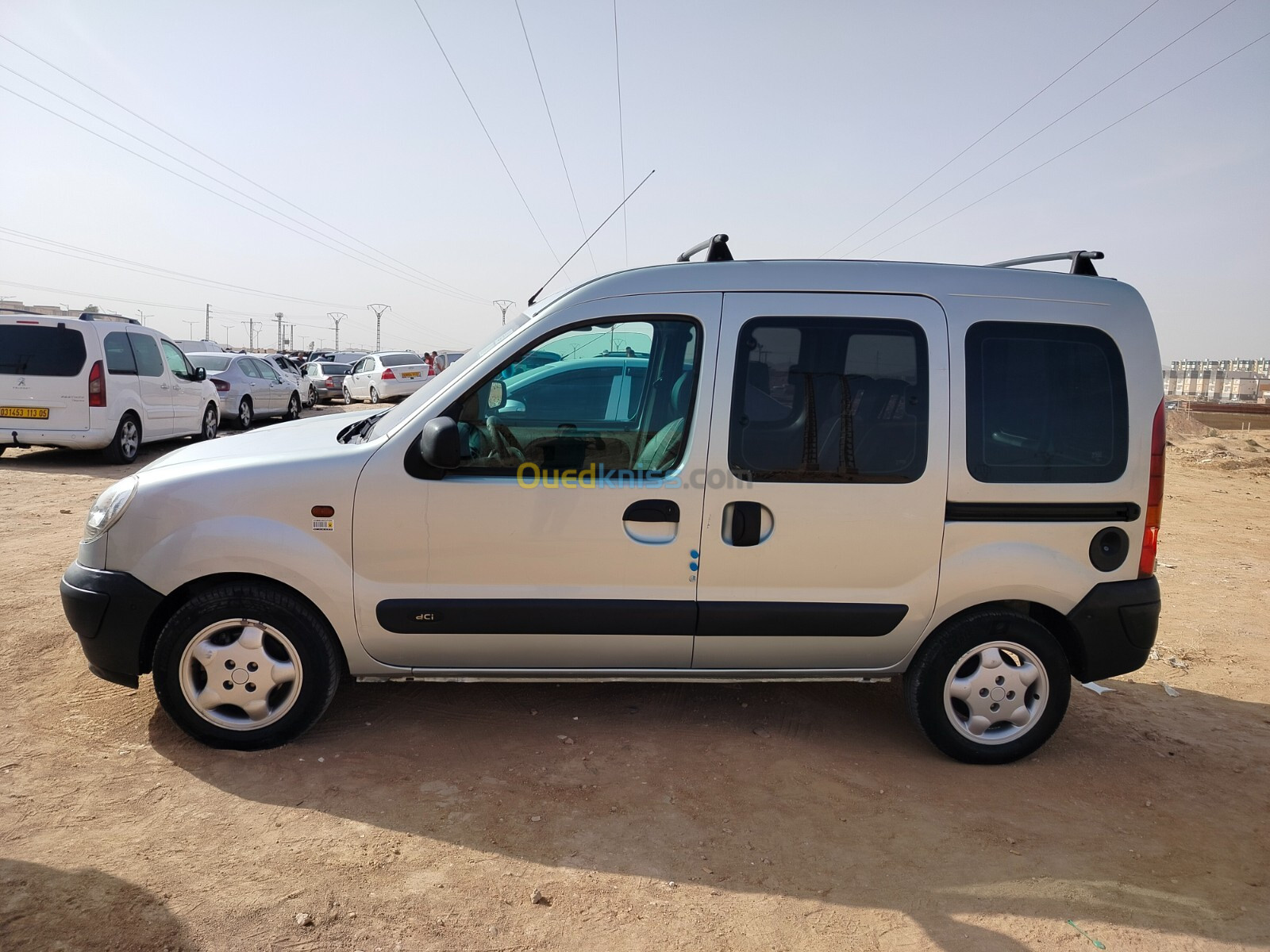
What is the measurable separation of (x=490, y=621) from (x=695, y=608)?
84cm

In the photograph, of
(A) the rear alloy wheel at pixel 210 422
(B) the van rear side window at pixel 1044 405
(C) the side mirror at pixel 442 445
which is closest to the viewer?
(C) the side mirror at pixel 442 445

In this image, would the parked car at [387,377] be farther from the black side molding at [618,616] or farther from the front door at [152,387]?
the black side molding at [618,616]

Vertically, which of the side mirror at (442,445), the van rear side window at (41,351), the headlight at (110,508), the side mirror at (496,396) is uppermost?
the van rear side window at (41,351)

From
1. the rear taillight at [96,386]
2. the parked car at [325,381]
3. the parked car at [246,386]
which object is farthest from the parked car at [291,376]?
the rear taillight at [96,386]

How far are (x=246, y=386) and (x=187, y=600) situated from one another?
52.5 ft

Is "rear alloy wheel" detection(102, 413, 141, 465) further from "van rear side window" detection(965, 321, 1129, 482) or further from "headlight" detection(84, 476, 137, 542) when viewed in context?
"van rear side window" detection(965, 321, 1129, 482)

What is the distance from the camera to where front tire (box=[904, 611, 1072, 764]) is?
383 cm

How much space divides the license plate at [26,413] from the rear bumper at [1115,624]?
12011 mm

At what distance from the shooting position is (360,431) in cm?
414

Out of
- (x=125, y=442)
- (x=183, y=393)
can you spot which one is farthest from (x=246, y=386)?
(x=125, y=442)

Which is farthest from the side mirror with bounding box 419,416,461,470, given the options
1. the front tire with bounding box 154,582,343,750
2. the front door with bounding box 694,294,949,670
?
the front door with bounding box 694,294,949,670

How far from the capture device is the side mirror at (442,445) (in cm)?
348

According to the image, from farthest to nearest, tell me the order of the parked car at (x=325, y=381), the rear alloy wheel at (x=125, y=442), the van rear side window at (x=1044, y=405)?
the parked car at (x=325, y=381), the rear alloy wheel at (x=125, y=442), the van rear side window at (x=1044, y=405)

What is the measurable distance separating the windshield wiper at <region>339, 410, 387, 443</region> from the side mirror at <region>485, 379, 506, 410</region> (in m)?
0.59
